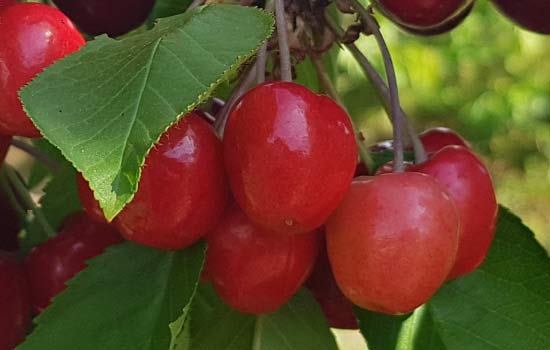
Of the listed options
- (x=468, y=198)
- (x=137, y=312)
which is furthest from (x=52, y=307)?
(x=468, y=198)

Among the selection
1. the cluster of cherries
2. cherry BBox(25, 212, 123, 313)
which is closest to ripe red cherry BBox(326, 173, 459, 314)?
the cluster of cherries

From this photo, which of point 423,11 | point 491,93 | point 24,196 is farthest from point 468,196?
point 491,93

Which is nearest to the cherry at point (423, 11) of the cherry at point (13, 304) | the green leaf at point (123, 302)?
the green leaf at point (123, 302)

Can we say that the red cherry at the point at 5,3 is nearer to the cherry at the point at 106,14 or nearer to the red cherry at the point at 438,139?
the cherry at the point at 106,14

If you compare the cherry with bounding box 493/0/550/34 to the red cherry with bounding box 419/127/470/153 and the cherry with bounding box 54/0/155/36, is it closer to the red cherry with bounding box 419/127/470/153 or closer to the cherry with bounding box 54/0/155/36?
the red cherry with bounding box 419/127/470/153

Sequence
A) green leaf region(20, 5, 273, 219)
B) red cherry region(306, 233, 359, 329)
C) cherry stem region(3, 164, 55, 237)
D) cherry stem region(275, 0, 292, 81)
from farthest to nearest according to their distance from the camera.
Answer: cherry stem region(3, 164, 55, 237), red cherry region(306, 233, 359, 329), cherry stem region(275, 0, 292, 81), green leaf region(20, 5, 273, 219)

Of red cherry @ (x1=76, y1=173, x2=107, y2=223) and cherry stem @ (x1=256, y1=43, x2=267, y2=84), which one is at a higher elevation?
cherry stem @ (x1=256, y1=43, x2=267, y2=84)

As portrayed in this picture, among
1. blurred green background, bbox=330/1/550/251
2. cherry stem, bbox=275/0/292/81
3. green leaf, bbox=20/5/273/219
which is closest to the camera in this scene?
green leaf, bbox=20/5/273/219
